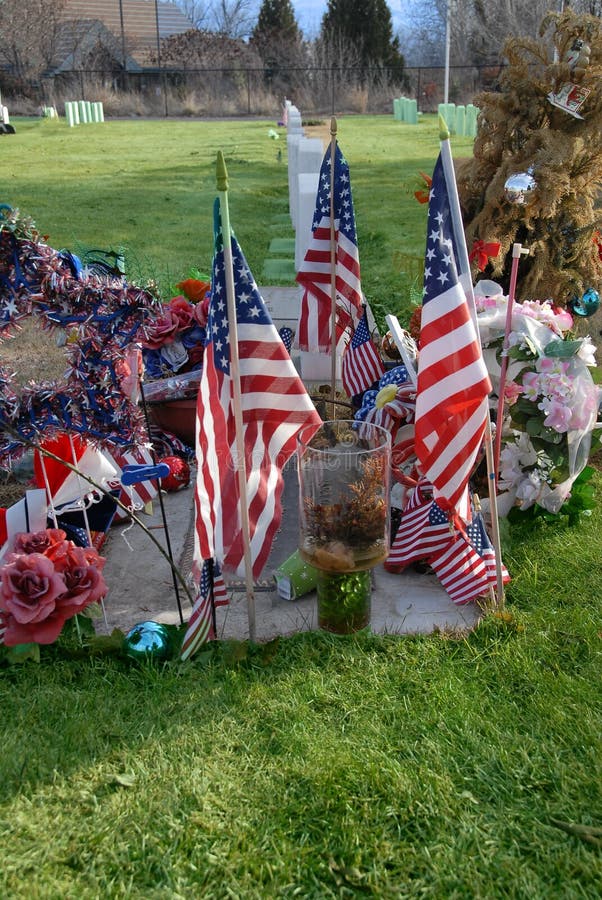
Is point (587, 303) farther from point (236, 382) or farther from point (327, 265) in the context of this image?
point (236, 382)

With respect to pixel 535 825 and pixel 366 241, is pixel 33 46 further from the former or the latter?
pixel 535 825

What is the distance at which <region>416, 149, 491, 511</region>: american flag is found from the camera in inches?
131

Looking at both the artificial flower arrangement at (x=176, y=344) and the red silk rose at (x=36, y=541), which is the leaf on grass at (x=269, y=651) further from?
the artificial flower arrangement at (x=176, y=344)

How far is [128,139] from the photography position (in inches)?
1130

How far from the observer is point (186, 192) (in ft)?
58.3

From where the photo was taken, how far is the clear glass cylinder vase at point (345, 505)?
140 inches

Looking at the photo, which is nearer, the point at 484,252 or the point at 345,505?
the point at 345,505

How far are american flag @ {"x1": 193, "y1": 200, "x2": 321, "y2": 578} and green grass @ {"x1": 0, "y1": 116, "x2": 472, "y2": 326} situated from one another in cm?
191

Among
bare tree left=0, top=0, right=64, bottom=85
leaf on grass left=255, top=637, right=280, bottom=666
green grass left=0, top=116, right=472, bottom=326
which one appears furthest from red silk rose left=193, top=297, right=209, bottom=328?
bare tree left=0, top=0, right=64, bottom=85

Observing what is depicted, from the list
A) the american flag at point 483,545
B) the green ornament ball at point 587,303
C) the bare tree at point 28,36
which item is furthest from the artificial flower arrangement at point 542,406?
the bare tree at point 28,36

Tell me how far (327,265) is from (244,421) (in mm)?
1970

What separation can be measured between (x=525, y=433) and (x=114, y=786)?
8.76 ft

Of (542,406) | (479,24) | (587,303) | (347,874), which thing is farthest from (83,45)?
(347,874)

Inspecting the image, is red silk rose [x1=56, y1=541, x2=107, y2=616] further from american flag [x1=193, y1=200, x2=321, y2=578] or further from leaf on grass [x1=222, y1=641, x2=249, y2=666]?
leaf on grass [x1=222, y1=641, x2=249, y2=666]
